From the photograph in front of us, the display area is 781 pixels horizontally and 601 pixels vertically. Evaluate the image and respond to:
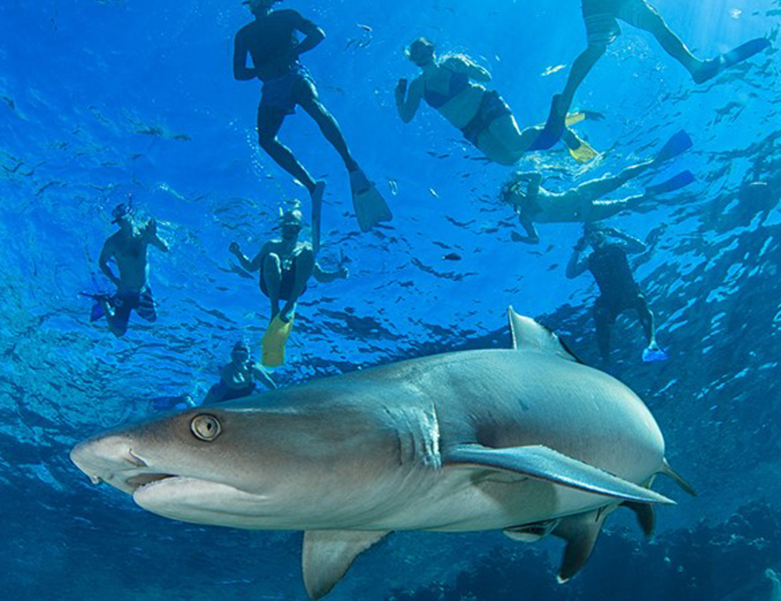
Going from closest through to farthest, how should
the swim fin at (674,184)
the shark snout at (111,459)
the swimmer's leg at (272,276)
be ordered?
the shark snout at (111,459) < the swimmer's leg at (272,276) < the swim fin at (674,184)

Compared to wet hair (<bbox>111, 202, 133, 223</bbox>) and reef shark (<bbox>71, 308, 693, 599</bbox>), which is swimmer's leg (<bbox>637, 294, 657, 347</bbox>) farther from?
wet hair (<bbox>111, 202, 133, 223</bbox>)

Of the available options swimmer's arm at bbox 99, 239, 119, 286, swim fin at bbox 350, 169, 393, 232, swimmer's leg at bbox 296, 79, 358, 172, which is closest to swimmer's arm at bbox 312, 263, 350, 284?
swim fin at bbox 350, 169, 393, 232

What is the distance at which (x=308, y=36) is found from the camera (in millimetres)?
8805

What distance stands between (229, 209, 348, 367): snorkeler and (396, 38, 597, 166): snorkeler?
3.55 m

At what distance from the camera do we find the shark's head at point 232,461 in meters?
1.89

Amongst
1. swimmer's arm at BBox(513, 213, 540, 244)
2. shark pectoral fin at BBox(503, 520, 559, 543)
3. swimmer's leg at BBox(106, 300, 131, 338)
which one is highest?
swimmer's arm at BBox(513, 213, 540, 244)

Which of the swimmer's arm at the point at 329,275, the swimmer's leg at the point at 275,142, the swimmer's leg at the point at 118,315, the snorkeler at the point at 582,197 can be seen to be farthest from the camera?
the swimmer's arm at the point at 329,275

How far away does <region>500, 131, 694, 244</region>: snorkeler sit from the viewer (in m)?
11.5

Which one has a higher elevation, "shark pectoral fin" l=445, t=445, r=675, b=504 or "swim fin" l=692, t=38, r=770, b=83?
"swim fin" l=692, t=38, r=770, b=83

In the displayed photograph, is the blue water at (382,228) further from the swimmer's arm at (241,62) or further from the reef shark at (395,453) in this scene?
the reef shark at (395,453)

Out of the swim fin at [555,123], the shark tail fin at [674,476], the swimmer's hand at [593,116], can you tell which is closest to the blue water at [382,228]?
the swimmer's hand at [593,116]

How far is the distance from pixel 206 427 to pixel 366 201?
27.6 feet

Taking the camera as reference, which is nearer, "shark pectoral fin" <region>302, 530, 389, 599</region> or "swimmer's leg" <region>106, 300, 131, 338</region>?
"shark pectoral fin" <region>302, 530, 389, 599</region>

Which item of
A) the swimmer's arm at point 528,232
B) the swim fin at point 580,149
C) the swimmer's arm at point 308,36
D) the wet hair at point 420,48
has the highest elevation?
the wet hair at point 420,48
